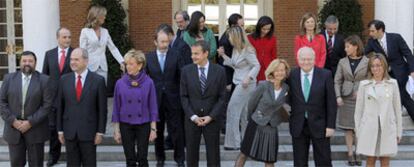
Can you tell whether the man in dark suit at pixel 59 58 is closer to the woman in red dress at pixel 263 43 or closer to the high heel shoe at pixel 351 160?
the woman in red dress at pixel 263 43

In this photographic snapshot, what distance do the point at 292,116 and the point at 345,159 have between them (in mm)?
2354

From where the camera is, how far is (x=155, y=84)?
27.2 ft

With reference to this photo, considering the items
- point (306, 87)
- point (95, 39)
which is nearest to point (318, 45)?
point (306, 87)

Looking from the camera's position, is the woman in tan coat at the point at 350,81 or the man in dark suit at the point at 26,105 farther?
the woman in tan coat at the point at 350,81

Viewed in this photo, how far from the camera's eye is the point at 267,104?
730 cm

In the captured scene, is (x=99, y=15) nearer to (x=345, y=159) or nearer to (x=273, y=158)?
(x=273, y=158)

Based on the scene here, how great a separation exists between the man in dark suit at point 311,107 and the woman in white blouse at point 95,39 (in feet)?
8.70

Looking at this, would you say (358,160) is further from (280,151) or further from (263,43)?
(263,43)

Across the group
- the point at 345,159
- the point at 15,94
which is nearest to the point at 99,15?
the point at 15,94

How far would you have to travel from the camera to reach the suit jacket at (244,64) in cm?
873

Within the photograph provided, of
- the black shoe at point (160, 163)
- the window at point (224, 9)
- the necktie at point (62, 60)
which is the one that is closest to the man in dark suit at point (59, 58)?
the necktie at point (62, 60)

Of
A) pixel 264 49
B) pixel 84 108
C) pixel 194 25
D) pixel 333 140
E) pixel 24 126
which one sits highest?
pixel 194 25

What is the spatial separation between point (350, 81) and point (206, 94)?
2346 millimetres

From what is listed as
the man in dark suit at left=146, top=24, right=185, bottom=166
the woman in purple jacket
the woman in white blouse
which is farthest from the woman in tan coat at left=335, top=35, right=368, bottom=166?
the woman in white blouse
